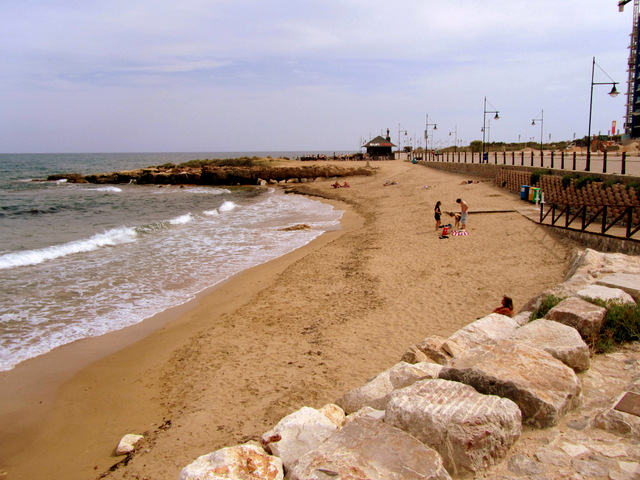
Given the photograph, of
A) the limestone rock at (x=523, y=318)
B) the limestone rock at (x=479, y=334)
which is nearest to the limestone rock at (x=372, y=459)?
the limestone rock at (x=479, y=334)

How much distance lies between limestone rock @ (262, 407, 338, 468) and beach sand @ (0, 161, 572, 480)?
1686 mm

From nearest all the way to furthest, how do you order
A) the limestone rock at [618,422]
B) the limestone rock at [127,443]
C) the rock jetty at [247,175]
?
the limestone rock at [618,422] → the limestone rock at [127,443] → the rock jetty at [247,175]

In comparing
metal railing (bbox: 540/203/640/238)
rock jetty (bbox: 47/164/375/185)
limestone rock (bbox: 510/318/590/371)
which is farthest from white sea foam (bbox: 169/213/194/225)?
rock jetty (bbox: 47/164/375/185)

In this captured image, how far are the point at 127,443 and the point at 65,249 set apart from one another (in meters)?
13.1

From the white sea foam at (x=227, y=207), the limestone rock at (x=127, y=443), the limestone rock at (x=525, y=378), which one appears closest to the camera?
the limestone rock at (x=525, y=378)

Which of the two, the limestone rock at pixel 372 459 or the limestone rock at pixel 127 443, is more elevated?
the limestone rock at pixel 372 459

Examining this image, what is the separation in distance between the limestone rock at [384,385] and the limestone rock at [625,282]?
3.31 metres

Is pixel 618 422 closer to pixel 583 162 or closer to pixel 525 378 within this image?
pixel 525 378

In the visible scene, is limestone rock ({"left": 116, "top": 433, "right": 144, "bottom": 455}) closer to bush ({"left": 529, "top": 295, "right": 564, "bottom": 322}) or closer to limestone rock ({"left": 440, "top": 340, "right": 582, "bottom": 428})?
limestone rock ({"left": 440, "top": 340, "right": 582, "bottom": 428})

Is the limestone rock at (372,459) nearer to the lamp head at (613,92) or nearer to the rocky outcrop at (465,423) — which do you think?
the rocky outcrop at (465,423)

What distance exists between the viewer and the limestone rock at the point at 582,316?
4785 millimetres

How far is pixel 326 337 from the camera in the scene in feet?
26.3

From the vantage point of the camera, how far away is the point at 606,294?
18.3 feet

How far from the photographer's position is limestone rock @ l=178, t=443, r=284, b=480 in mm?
2977
